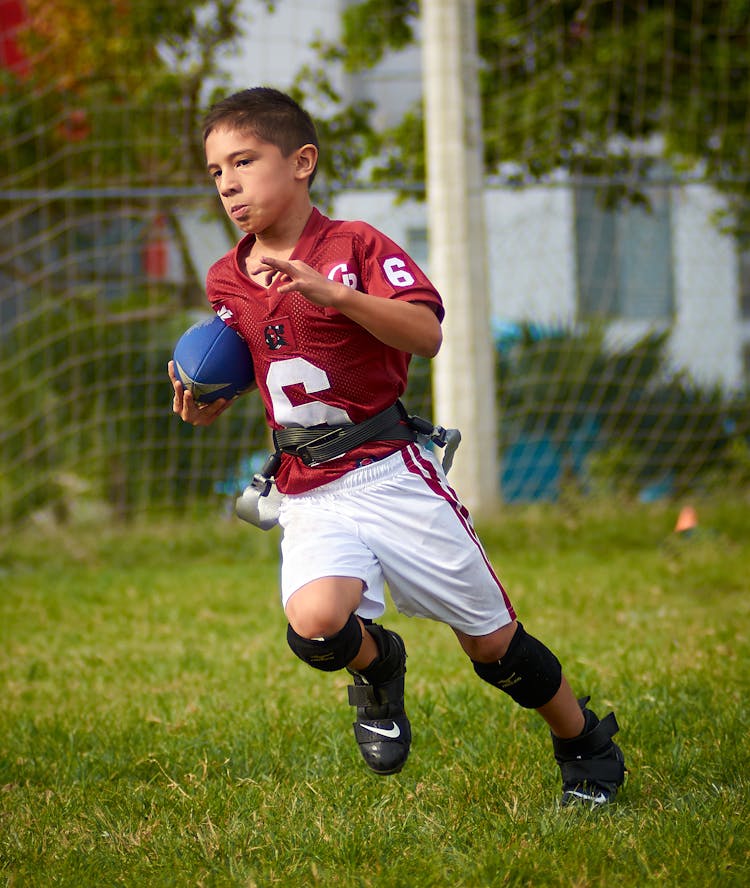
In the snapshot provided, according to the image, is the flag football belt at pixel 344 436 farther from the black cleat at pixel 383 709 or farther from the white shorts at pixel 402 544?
the black cleat at pixel 383 709

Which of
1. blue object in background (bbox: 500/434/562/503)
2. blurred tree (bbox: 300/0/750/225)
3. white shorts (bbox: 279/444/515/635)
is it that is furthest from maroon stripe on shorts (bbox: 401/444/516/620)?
blue object in background (bbox: 500/434/562/503)

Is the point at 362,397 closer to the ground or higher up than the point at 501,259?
higher up

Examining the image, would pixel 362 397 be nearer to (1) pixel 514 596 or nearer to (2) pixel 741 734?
(2) pixel 741 734

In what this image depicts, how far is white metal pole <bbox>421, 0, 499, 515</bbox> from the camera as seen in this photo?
6.45 meters

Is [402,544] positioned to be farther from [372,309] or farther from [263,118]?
[263,118]

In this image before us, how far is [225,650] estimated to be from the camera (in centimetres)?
450

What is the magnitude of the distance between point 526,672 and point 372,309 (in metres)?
0.87

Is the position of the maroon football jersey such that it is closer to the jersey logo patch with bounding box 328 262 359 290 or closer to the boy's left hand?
the jersey logo patch with bounding box 328 262 359 290

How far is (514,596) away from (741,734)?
2142mm

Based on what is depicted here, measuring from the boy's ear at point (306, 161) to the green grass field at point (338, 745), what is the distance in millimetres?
1408

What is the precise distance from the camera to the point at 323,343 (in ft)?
8.49

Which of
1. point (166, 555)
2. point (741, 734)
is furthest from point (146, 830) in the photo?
point (166, 555)

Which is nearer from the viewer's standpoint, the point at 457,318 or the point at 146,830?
the point at 146,830

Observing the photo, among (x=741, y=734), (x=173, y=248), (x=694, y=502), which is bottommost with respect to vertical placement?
(x=694, y=502)
